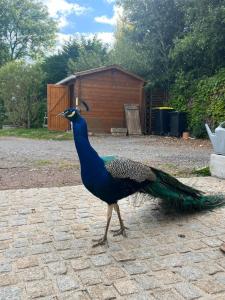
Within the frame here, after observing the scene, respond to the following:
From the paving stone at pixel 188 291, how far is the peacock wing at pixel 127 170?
1.01 m

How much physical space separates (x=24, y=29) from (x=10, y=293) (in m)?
40.4

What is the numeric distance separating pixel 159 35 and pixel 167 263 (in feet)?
52.4

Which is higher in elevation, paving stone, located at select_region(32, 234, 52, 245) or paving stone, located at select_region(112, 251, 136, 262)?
paving stone, located at select_region(112, 251, 136, 262)

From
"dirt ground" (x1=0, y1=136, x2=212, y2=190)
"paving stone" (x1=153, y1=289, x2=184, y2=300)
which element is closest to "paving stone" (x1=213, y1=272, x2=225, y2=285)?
"paving stone" (x1=153, y1=289, x2=184, y2=300)

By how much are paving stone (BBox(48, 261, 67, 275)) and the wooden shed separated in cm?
1303

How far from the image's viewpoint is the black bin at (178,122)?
48.6 feet

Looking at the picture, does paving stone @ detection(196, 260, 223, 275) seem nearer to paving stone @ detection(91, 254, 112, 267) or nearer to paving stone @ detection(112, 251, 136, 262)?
paving stone @ detection(112, 251, 136, 262)

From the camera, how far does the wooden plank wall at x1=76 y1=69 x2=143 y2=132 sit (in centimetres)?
1586

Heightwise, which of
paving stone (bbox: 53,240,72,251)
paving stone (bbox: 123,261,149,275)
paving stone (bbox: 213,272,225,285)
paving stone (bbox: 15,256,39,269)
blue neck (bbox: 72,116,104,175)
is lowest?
paving stone (bbox: 15,256,39,269)

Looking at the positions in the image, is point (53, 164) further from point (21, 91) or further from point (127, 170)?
point (21, 91)

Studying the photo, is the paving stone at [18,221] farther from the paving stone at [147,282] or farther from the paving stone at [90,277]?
the paving stone at [147,282]

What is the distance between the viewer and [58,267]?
2.65 metres

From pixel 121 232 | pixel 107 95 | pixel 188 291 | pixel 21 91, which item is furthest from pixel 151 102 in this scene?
pixel 188 291

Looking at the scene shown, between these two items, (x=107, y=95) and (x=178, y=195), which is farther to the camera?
(x=107, y=95)
